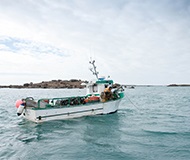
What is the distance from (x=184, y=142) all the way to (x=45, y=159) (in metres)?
7.34

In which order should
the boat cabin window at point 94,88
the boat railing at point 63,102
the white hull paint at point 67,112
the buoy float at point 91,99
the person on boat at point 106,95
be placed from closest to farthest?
1. the white hull paint at point 67,112
2. the boat railing at point 63,102
3. the buoy float at point 91,99
4. the person on boat at point 106,95
5. the boat cabin window at point 94,88

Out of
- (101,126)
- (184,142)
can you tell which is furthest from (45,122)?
(184,142)

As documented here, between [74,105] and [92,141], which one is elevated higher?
[74,105]

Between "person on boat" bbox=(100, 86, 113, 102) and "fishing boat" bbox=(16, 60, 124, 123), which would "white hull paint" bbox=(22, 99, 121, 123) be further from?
"person on boat" bbox=(100, 86, 113, 102)

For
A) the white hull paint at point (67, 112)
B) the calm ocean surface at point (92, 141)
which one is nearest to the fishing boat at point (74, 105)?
the white hull paint at point (67, 112)

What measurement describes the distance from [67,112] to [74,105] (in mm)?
825

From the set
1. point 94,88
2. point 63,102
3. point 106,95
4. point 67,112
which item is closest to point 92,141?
point 67,112

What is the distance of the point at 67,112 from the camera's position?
51.1 ft

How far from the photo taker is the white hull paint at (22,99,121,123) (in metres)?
14.2

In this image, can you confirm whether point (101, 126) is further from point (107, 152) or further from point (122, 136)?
point (107, 152)

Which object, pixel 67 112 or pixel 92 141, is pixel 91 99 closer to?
pixel 67 112

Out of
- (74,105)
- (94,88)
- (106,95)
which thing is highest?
(94,88)

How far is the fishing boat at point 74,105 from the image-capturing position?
1438 centimetres

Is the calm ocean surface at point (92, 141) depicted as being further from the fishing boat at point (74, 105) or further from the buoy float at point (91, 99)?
the buoy float at point (91, 99)
